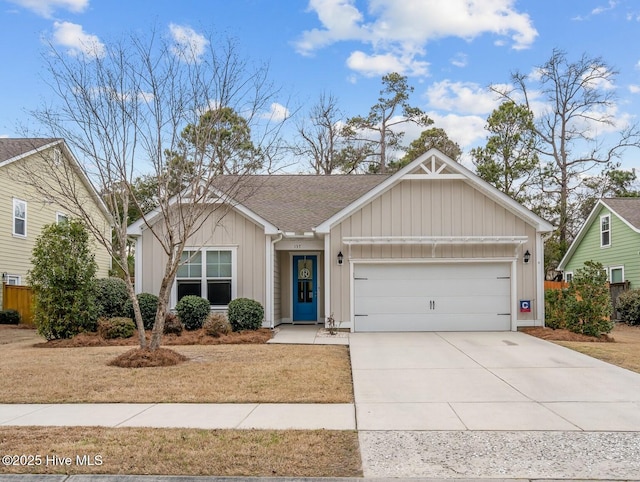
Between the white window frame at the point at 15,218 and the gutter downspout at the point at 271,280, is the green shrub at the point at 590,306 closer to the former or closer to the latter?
the gutter downspout at the point at 271,280

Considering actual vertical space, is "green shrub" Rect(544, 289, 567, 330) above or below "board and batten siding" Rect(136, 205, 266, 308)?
below

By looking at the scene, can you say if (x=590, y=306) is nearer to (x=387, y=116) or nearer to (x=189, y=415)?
(x=189, y=415)

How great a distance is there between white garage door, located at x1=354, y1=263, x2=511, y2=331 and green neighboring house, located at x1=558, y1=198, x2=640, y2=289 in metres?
9.70

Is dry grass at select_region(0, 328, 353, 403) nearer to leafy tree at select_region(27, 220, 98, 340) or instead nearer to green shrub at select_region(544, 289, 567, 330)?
leafy tree at select_region(27, 220, 98, 340)

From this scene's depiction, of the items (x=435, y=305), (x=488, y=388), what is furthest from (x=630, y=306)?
(x=488, y=388)

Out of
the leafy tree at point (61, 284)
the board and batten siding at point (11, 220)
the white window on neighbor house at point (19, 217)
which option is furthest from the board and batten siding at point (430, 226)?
the white window on neighbor house at point (19, 217)

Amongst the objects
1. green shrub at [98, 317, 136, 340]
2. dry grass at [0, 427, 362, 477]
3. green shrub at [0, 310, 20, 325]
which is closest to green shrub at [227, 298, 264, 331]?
green shrub at [98, 317, 136, 340]

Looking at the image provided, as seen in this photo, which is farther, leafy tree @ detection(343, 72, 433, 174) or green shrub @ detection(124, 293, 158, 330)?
leafy tree @ detection(343, 72, 433, 174)

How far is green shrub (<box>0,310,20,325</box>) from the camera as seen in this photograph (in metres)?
19.2

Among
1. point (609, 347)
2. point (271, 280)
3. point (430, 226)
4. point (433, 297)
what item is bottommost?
point (609, 347)

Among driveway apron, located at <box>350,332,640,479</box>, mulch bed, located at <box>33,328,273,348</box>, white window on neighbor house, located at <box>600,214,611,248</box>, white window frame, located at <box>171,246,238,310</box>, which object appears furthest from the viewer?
white window on neighbor house, located at <box>600,214,611,248</box>

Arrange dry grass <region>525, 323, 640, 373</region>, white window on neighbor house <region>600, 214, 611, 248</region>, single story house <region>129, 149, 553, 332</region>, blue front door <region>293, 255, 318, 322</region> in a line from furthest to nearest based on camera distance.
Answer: white window on neighbor house <region>600, 214, 611, 248</region> < blue front door <region>293, 255, 318, 322</region> < single story house <region>129, 149, 553, 332</region> < dry grass <region>525, 323, 640, 373</region>

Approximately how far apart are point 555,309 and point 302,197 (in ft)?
28.2

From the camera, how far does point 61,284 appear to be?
14109 mm
